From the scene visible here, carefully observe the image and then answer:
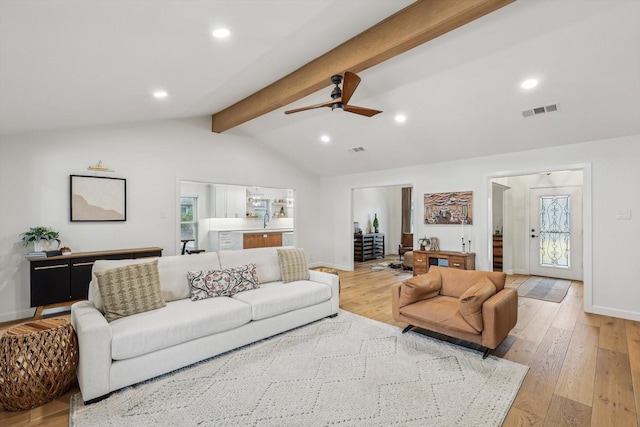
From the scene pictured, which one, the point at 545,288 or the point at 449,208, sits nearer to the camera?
the point at 545,288

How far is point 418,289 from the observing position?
132 inches

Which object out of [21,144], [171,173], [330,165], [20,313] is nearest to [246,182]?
[171,173]

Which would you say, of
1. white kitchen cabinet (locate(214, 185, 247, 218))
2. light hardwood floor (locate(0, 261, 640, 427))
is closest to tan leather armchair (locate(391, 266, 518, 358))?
light hardwood floor (locate(0, 261, 640, 427))

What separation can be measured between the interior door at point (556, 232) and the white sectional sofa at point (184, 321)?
5204 mm

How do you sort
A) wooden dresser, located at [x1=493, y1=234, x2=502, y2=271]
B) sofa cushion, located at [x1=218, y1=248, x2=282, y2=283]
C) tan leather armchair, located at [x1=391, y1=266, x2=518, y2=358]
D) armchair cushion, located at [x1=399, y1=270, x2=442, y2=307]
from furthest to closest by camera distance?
1. wooden dresser, located at [x1=493, y1=234, x2=502, y2=271]
2. sofa cushion, located at [x1=218, y1=248, x2=282, y2=283]
3. armchair cushion, located at [x1=399, y1=270, x2=442, y2=307]
4. tan leather armchair, located at [x1=391, y1=266, x2=518, y2=358]

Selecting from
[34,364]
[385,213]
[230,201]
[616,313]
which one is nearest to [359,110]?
[34,364]

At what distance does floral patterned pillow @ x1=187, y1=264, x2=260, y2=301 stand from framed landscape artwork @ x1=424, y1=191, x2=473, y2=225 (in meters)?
3.88

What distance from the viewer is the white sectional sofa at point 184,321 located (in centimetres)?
227

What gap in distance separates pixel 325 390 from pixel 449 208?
4.46 metres

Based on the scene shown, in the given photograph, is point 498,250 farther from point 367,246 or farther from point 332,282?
point 332,282

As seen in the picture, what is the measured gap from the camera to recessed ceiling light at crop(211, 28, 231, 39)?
237 cm

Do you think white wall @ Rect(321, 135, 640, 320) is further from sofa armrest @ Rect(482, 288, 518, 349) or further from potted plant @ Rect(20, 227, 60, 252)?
potted plant @ Rect(20, 227, 60, 252)

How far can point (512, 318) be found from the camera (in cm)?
315

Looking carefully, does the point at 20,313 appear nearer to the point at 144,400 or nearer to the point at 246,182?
the point at 144,400
